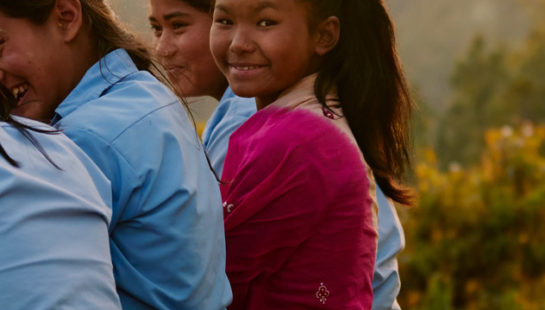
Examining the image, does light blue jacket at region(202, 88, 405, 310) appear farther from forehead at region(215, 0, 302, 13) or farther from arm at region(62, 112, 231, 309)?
arm at region(62, 112, 231, 309)

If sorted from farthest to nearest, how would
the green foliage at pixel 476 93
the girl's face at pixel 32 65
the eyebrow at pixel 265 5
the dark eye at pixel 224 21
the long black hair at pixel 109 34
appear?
the green foliage at pixel 476 93 < the dark eye at pixel 224 21 < the eyebrow at pixel 265 5 < the long black hair at pixel 109 34 < the girl's face at pixel 32 65

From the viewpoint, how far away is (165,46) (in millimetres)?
3291

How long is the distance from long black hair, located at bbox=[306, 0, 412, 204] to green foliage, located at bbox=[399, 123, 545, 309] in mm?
3450

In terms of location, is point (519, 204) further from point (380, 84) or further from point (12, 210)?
point (12, 210)

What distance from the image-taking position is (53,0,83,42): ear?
223cm

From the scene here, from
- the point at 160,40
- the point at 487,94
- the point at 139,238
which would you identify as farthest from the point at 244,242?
the point at 487,94

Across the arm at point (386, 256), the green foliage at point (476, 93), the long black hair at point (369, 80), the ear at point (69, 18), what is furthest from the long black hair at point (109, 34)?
the green foliage at point (476, 93)

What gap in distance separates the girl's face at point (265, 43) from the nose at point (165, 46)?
0.54 m

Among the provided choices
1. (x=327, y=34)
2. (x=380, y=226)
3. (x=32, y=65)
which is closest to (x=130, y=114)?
(x=32, y=65)

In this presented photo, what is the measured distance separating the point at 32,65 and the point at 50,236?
754 millimetres

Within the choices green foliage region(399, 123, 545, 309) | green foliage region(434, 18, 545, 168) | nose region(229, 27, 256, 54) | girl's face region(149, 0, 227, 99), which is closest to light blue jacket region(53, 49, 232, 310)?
nose region(229, 27, 256, 54)

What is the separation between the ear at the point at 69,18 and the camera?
223cm

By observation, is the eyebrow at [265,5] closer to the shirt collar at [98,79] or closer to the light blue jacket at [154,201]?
the shirt collar at [98,79]

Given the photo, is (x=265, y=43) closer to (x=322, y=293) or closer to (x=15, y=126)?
(x=322, y=293)
